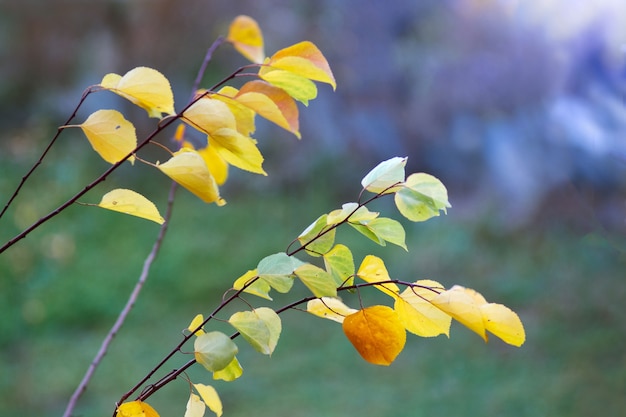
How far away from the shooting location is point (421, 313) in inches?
13.1

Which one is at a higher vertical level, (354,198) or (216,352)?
(354,198)

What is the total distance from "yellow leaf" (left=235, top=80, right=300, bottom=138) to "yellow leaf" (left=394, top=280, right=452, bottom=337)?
0.10 meters

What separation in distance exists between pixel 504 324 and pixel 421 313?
1.9 inches

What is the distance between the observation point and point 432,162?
3309 mm

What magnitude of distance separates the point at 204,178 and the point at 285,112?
0.10 metres

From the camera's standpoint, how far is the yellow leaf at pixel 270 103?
35cm

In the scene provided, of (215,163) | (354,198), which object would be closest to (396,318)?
(215,163)

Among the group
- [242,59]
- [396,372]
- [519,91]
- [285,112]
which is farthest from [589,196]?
[285,112]

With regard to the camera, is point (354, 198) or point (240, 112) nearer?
point (240, 112)

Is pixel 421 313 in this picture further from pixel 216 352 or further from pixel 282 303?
pixel 282 303

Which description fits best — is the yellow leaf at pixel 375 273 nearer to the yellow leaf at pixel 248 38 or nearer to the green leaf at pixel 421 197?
the green leaf at pixel 421 197

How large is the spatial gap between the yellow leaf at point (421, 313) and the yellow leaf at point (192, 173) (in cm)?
11

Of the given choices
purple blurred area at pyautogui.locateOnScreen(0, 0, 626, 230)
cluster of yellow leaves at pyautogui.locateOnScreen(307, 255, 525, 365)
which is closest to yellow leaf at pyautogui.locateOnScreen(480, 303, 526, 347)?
cluster of yellow leaves at pyautogui.locateOnScreen(307, 255, 525, 365)

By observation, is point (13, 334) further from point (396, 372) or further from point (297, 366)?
point (396, 372)
